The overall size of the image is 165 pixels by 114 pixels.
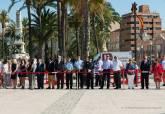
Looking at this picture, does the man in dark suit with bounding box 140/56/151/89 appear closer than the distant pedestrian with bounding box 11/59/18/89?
Yes

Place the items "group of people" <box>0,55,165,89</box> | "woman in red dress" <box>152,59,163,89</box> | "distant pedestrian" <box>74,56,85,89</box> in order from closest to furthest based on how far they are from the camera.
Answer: "woman in red dress" <box>152,59,163,89</box>
"group of people" <box>0,55,165,89</box>
"distant pedestrian" <box>74,56,85,89</box>

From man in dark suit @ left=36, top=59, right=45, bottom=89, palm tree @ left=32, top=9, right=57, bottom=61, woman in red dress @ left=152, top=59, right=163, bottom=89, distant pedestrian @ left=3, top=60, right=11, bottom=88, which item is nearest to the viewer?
woman in red dress @ left=152, top=59, right=163, bottom=89

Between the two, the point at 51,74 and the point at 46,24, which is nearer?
the point at 51,74

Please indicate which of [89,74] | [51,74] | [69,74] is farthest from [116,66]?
[51,74]

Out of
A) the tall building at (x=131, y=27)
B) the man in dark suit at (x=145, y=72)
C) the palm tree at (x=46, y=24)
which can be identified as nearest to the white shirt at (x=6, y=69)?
the man in dark suit at (x=145, y=72)

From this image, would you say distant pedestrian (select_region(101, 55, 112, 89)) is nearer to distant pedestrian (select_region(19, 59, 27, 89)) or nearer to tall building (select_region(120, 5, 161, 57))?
distant pedestrian (select_region(19, 59, 27, 89))

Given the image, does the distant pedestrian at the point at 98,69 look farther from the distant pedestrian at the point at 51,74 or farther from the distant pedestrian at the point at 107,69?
the distant pedestrian at the point at 51,74

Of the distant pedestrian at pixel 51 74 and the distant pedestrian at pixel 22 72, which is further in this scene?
the distant pedestrian at pixel 22 72

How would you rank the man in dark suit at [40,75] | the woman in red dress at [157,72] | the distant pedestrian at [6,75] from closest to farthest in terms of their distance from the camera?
the woman in red dress at [157,72], the man in dark suit at [40,75], the distant pedestrian at [6,75]

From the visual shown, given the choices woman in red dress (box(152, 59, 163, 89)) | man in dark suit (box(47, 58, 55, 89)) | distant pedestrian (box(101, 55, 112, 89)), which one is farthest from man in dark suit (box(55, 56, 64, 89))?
woman in red dress (box(152, 59, 163, 89))

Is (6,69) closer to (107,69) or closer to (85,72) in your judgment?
(85,72)

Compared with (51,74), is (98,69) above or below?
above

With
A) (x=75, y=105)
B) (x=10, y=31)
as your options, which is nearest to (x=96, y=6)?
(x=75, y=105)

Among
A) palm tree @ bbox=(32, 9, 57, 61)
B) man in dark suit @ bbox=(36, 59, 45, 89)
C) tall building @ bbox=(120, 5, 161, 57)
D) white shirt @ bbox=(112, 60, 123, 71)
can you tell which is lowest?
man in dark suit @ bbox=(36, 59, 45, 89)
